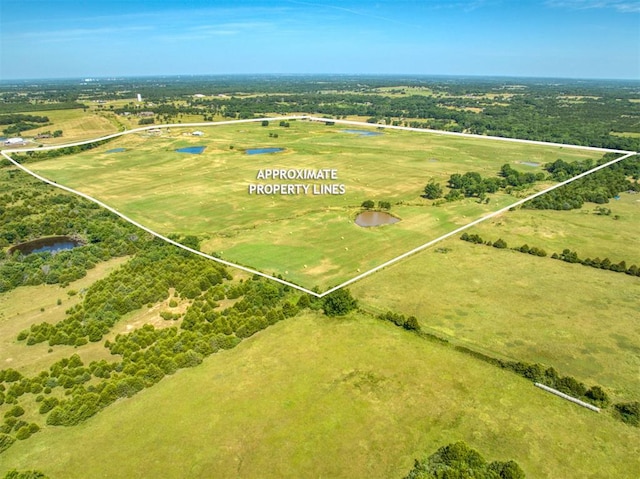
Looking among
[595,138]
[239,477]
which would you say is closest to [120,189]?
[239,477]

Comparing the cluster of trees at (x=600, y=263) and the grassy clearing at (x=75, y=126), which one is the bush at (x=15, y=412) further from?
the grassy clearing at (x=75, y=126)

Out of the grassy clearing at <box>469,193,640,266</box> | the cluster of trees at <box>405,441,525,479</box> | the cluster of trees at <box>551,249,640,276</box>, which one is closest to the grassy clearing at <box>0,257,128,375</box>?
the cluster of trees at <box>405,441,525,479</box>

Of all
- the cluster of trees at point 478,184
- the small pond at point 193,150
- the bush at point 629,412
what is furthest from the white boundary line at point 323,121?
the bush at point 629,412

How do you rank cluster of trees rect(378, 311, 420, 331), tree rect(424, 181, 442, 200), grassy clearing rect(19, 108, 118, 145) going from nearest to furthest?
1. cluster of trees rect(378, 311, 420, 331)
2. tree rect(424, 181, 442, 200)
3. grassy clearing rect(19, 108, 118, 145)

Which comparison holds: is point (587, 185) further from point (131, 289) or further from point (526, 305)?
point (131, 289)

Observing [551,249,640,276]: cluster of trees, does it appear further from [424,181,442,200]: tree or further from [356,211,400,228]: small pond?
[424,181,442,200]: tree

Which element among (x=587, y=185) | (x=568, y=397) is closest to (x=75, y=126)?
(x=587, y=185)
